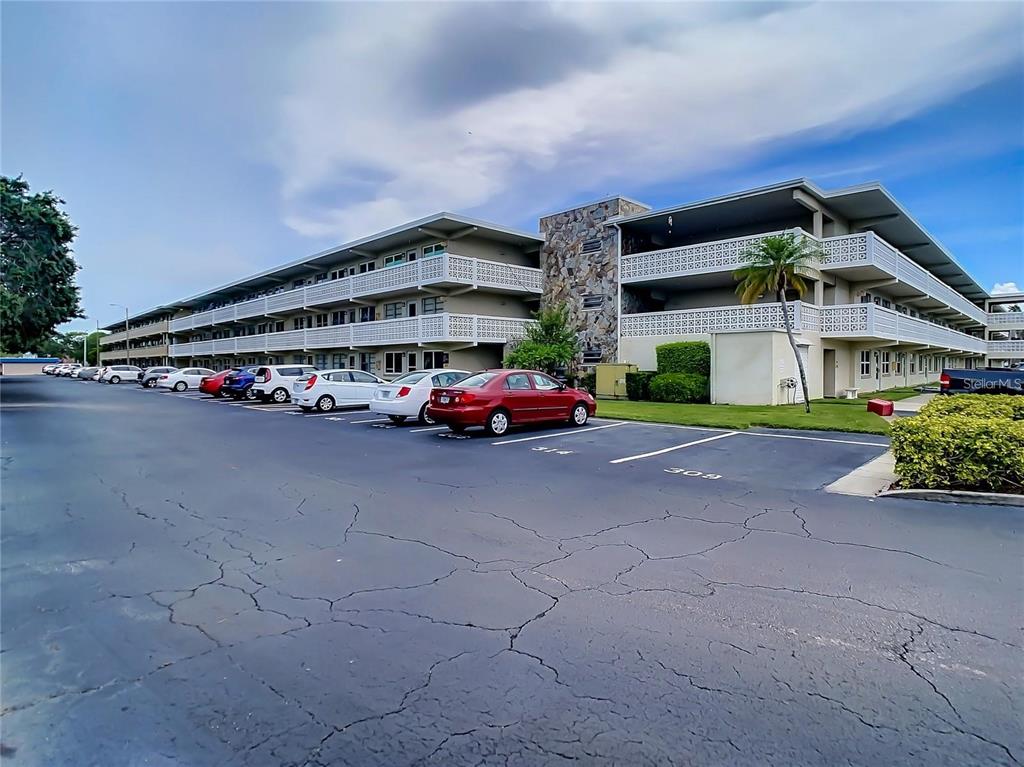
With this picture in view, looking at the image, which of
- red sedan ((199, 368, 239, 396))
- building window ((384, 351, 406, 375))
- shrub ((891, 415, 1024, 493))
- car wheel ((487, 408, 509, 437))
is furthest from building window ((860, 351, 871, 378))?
red sedan ((199, 368, 239, 396))

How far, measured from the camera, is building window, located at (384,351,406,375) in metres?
32.6

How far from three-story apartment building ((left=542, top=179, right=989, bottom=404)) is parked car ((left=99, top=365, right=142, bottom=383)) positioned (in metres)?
42.7

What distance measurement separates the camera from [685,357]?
2317cm

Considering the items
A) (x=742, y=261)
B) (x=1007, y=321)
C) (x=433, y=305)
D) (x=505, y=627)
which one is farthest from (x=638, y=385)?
(x=1007, y=321)

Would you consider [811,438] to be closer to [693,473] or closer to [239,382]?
[693,473]

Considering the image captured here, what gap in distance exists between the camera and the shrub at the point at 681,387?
22.0 meters

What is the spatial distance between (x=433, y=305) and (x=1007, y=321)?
55106 mm

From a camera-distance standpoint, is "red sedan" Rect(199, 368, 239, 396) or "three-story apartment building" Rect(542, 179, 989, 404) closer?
"three-story apartment building" Rect(542, 179, 989, 404)

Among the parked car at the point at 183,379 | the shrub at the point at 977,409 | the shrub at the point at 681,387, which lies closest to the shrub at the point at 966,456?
the shrub at the point at 977,409

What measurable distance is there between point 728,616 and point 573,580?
1215mm

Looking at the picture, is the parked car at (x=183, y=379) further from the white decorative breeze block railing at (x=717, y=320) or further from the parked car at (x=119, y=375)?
the white decorative breeze block railing at (x=717, y=320)

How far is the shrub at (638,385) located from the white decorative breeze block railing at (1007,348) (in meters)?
44.9

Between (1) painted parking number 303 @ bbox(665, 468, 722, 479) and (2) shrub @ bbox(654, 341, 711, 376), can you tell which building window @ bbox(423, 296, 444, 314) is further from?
(1) painted parking number 303 @ bbox(665, 468, 722, 479)

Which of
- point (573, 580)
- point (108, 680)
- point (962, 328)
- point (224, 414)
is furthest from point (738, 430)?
point (962, 328)
